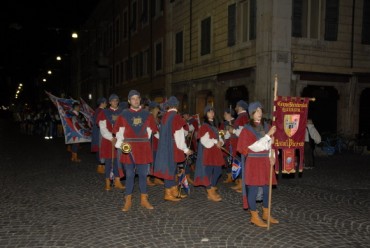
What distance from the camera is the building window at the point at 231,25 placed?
16453mm

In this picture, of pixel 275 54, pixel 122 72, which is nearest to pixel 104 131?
pixel 275 54

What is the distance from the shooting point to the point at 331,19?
15469 mm

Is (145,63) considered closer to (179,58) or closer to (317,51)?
(179,58)

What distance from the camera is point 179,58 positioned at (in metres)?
21.8

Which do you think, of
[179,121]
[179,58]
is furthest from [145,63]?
[179,121]

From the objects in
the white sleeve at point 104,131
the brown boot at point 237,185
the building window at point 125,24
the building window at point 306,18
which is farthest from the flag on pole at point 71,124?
the building window at point 125,24

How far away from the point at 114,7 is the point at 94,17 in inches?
392

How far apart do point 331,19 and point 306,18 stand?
1214 mm

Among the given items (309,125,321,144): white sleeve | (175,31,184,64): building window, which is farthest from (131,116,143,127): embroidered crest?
(175,31,184,64): building window

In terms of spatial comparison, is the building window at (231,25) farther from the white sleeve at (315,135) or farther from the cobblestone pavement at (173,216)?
the cobblestone pavement at (173,216)

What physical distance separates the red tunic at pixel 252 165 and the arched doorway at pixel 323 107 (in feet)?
35.0

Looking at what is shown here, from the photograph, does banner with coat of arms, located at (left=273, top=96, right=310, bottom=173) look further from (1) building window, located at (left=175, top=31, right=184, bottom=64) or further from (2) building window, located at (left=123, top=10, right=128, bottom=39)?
(2) building window, located at (left=123, top=10, right=128, bottom=39)

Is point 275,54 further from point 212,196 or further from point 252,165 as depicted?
point 252,165

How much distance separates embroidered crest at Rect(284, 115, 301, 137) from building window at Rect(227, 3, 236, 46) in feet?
35.6
